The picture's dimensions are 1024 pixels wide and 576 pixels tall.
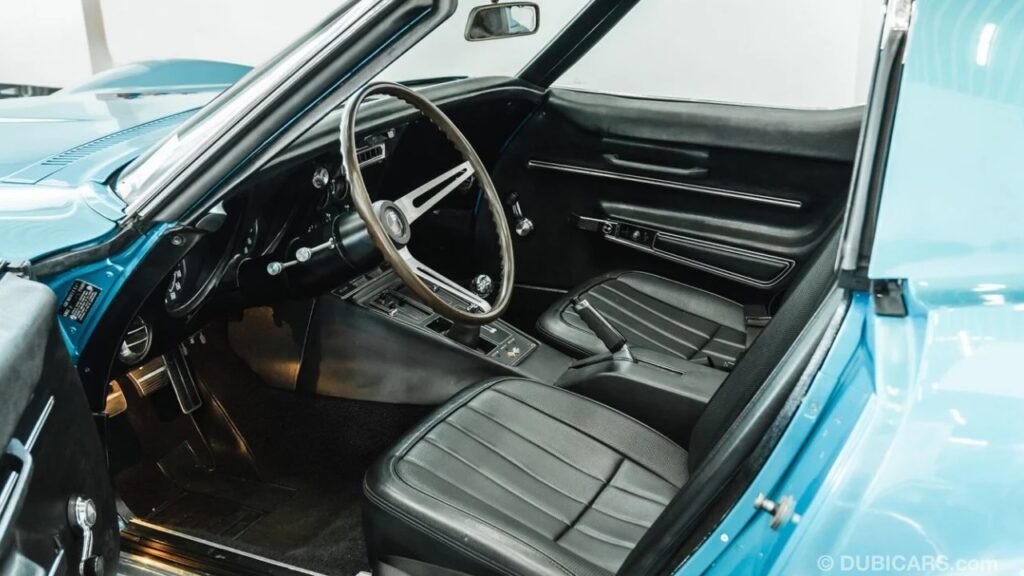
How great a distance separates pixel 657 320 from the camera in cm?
246

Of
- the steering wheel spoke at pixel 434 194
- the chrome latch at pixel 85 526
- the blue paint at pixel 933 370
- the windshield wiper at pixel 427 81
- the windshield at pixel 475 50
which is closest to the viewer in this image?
the blue paint at pixel 933 370

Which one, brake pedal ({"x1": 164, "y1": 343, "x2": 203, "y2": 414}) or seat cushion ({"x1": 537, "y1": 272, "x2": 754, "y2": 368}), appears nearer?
brake pedal ({"x1": 164, "y1": 343, "x2": 203, "y2": 414})

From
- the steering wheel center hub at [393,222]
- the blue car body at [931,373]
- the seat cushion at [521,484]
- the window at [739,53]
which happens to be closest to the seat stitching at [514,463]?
the seat cushion at [521,484]

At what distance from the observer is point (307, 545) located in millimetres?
2057

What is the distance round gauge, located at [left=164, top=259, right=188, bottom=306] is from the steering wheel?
1.21 feet

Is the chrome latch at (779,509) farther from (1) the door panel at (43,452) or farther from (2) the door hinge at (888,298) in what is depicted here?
(1) the door panel at (43,452)

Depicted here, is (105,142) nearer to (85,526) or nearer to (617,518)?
(85,526)

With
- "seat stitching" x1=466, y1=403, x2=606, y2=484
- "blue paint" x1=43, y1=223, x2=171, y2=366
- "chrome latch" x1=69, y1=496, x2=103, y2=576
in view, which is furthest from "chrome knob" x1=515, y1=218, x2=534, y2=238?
"chrome latch" x1=69, y1=496, x2=103, y2=576

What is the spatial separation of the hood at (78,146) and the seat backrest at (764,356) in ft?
3.37

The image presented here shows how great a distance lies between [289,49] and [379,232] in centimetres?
45

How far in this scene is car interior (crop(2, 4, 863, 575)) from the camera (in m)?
1.57

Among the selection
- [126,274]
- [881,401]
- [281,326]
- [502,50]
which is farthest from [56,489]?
[502,50]

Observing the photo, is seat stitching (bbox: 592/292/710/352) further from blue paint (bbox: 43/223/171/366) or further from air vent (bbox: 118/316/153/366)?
blue paint (bbox: 43/223/171/366)

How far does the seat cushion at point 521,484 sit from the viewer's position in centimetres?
145
